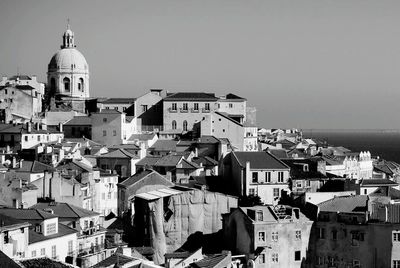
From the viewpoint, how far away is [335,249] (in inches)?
2029

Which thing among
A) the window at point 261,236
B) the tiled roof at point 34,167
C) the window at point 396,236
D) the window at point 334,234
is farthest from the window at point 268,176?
the tiled roof at point 34,167

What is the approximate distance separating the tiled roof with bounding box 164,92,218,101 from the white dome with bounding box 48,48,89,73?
16.8 metres

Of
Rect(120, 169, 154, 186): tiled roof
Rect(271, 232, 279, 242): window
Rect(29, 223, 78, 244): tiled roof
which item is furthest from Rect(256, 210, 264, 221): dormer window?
Rect(120, 169, 154, 186): tiled roof

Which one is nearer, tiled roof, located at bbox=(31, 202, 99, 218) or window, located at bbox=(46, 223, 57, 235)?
window, located at bbox=(46, 223, 57, 235)

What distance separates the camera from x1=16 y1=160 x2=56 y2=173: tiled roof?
6168cm

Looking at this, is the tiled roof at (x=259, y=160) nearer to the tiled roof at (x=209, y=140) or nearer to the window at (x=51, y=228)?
the tiled roof at (x=209, y=140)

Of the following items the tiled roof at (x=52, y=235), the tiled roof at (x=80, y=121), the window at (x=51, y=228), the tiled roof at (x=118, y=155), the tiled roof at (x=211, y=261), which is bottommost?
the tiled roof at (x=211, y=261)

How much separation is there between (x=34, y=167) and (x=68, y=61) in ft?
140

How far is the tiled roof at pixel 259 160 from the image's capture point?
203 ft

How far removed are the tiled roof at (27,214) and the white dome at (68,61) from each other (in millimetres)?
59360

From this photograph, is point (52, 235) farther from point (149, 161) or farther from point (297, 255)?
point (149, 161)

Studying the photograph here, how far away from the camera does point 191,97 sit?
92188 millimetres

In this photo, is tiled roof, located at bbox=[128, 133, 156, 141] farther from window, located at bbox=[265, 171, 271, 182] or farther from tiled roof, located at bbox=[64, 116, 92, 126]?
window, located at bbox=[265, 171, 271, 182]

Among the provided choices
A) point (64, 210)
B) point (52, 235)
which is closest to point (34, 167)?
point (64, 210)
